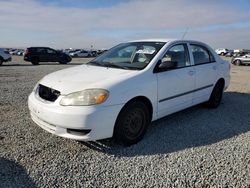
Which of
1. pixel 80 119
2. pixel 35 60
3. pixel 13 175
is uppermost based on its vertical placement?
pixel 80 119

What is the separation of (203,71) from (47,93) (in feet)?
10.8

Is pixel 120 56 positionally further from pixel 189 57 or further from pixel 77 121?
pixel 77 121

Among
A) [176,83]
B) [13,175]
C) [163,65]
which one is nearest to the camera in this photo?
[13,175]

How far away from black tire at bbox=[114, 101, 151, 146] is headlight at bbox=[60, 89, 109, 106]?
16.0 inches

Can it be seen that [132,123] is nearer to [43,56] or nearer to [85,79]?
[85,79]

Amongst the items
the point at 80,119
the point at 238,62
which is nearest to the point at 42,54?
the point at 238,62

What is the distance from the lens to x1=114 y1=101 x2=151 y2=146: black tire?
3.98 m

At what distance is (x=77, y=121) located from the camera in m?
3.66

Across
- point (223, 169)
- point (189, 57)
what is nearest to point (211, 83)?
point (189, 57)

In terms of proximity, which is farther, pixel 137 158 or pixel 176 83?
pixel 176 83

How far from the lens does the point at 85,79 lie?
4.11 metres

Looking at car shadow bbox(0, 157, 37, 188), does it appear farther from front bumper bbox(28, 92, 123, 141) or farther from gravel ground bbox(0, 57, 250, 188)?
front bumper bbox(28, 92, 123, 141)

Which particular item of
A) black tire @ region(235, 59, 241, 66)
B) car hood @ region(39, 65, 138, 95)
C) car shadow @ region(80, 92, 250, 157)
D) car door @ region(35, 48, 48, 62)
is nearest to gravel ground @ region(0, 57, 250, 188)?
car shadow @ region(80, 92, 250, 157)

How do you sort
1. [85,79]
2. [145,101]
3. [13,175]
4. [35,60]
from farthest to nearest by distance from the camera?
[35,60] → [145,101] → [85,79] → [13,175]
